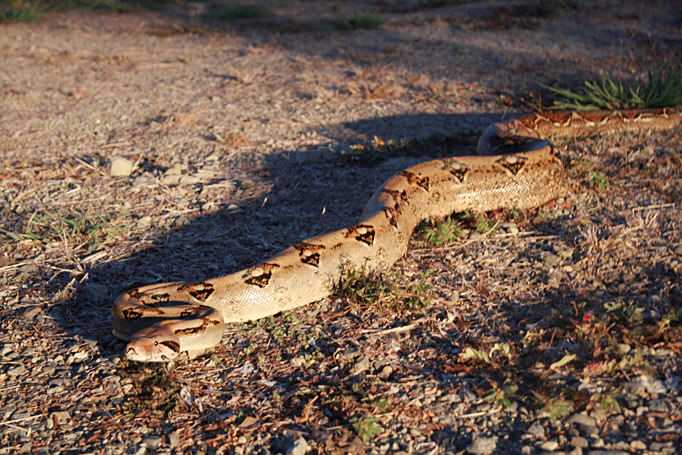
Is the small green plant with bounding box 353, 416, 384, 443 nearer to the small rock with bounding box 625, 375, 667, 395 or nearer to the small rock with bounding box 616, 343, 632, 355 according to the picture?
the small rock with bounding box 625, 375, 667, 395

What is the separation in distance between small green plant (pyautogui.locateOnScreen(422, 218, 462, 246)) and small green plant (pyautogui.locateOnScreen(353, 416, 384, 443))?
251cm

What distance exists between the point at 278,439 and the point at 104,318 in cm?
198

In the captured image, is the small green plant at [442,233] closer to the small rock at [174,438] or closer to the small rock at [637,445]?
the small rock at [637,445]

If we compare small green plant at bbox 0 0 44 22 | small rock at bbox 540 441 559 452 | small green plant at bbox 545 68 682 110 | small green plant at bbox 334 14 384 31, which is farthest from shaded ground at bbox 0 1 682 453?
small green plant at bbox 0 0 44 22

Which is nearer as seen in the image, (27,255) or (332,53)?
(27,255)

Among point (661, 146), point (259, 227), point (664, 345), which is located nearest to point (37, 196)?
point (259, 227)

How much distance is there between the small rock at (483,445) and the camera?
3.88m

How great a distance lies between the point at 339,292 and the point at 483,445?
6.53 ft

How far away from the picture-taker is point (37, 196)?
738 cm

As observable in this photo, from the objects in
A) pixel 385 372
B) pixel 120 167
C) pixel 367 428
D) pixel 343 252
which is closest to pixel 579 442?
pixel 367 428

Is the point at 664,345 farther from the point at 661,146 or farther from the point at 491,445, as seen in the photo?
the point at 661,146

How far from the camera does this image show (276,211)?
717 cm

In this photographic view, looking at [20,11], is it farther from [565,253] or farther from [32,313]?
[565,253]

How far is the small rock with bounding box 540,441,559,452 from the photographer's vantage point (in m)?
3.86
